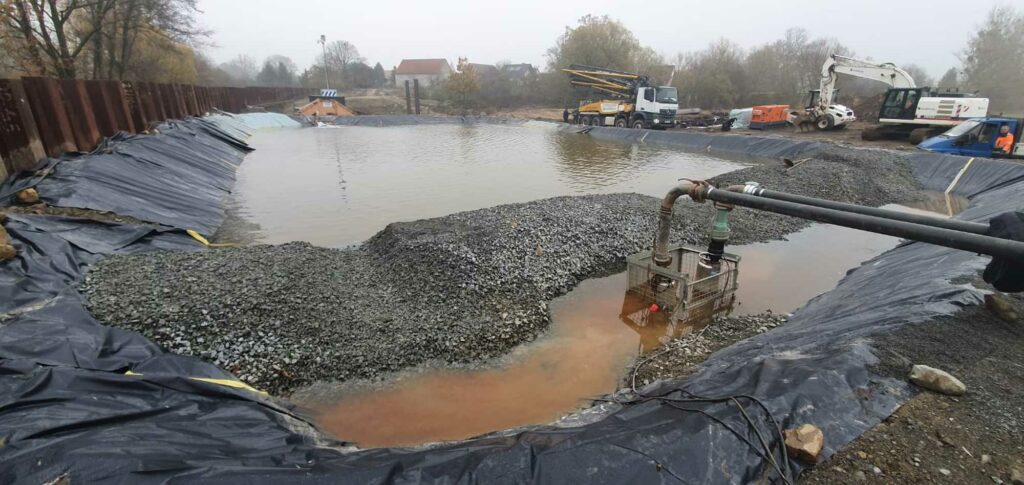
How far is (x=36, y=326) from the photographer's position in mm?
4234

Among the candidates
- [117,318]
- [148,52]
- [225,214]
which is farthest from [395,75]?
[117,318]

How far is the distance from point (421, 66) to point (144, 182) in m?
98.8

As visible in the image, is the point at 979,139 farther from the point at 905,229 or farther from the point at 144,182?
the point at 144,182

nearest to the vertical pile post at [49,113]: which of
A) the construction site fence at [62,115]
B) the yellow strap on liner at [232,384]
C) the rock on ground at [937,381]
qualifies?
the construction site fence at [62,115]

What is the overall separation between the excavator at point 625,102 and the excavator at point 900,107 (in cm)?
838

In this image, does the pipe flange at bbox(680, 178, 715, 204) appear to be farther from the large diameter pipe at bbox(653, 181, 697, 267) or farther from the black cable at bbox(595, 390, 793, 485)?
the black cable at bbox(595, 390, 793, 485)

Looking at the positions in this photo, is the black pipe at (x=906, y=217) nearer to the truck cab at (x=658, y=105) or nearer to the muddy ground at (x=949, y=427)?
the muddy ground at (x=949, y=427)

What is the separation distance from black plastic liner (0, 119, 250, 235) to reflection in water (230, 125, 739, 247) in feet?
2.85

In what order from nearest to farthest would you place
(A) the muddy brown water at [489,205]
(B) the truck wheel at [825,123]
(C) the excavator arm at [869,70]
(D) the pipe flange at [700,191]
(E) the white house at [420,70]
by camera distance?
(A) the muddy brown water at [489,205]
(D) the pipe flange at [700,191]
(C) the excavator arm at [869,70]
(B) the truck wheel at [825,123]
(E) the white house at [420,70]

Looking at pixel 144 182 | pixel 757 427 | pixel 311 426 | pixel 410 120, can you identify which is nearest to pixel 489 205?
pixel 144 182

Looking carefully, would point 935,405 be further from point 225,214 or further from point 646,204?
point 225,214

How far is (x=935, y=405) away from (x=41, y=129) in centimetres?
1470

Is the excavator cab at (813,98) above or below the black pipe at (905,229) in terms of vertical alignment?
above

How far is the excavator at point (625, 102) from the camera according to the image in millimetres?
29953
